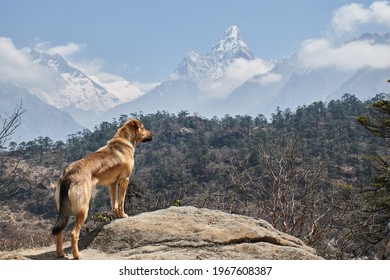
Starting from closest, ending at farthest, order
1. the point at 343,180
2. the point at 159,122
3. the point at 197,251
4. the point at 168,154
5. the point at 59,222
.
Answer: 1. the point at 59,222
2. the point at 197,251
3. the point at 343,180
4. the point at 168,154
5. the point at 159,122

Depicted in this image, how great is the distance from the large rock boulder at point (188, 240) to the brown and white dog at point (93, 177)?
2.29ft

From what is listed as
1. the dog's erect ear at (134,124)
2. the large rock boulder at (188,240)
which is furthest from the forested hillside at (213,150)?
the large rock boulder at (188,240)

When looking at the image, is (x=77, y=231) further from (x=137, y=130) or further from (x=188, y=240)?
(x=137, y=130)

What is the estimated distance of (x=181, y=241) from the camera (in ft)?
24.5

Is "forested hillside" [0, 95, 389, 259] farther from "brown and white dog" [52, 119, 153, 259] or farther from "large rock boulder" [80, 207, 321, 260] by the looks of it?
"large rock boulder" [80, 207, 321, 260]

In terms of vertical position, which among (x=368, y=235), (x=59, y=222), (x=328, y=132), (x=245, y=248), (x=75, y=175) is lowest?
(x=368, y=235)

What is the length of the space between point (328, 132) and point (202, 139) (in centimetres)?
2799

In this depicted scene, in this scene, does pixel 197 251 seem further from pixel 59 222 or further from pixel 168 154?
pixel 168 154

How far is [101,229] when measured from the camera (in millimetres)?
7883

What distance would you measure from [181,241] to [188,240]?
0.39 ft

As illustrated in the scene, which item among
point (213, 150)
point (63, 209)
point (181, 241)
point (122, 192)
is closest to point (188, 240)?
point (181, 241)

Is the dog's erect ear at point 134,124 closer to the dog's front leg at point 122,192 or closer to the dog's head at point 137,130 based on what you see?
the dog's head at point 137,130

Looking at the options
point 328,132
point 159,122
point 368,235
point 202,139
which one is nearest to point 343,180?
point 328,132

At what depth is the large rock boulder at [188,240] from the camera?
284 inches
